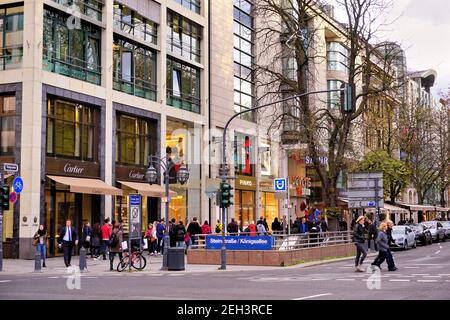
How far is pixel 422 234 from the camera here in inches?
1795

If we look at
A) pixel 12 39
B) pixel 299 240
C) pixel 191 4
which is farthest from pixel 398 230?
pixel 12 39

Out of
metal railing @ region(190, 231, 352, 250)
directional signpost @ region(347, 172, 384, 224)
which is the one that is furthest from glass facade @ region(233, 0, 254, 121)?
metal railing @ region(190, 231, 352, 250)

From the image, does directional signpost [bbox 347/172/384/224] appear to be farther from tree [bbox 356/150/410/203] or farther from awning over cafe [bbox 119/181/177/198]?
tree [bbox 356/150/410/203]

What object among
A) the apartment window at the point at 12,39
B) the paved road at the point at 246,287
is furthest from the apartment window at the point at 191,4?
the paved road at the point at 246,287

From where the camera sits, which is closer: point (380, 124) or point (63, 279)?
point (63, 279)

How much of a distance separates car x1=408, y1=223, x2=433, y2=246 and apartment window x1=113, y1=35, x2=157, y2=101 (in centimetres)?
1955

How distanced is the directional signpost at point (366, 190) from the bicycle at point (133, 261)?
15026 millimetres

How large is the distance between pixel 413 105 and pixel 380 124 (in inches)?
345

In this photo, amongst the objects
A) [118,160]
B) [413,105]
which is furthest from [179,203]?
[413,105]

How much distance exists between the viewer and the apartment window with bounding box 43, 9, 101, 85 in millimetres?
32656

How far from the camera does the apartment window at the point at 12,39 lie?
31.9 meters

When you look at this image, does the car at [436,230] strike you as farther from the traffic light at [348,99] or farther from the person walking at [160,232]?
the traffic light at [348,99]

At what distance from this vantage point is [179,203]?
142 feet
